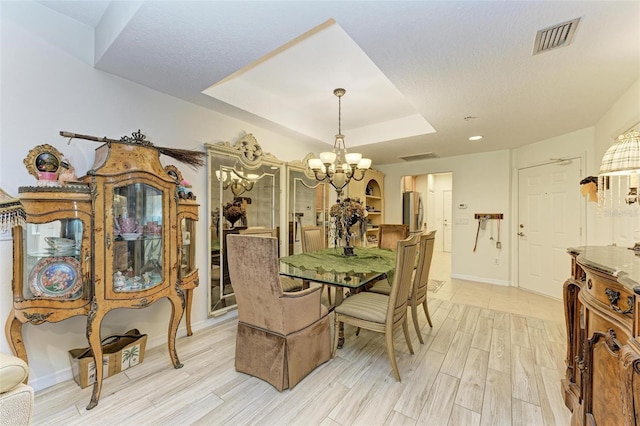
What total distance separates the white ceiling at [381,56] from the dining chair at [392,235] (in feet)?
4.84

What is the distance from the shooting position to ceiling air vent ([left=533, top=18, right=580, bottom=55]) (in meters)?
1.59

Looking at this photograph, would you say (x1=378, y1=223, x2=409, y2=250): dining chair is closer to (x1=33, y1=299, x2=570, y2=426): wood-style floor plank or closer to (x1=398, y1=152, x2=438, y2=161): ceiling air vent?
(x1=33, y1=299, x2=570, y2=426): wood-style floor plank

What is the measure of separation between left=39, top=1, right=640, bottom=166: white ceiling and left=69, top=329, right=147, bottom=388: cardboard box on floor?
7.46ft

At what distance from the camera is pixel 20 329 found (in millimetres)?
1742

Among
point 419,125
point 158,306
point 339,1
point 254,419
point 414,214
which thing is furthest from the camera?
point 414,214

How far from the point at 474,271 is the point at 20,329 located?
603 cm

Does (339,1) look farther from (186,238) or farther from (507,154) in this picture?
(507,154)

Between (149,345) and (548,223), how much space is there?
18.5ft

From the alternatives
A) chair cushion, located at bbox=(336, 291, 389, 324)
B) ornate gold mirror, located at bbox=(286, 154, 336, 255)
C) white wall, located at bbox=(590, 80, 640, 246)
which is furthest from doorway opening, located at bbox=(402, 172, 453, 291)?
chair cushion, located at bbox=(336, 291, 389, 324)

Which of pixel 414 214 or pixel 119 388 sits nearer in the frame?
pixel 119 388

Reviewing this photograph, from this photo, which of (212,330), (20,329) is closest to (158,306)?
(212,330)

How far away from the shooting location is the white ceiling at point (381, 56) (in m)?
1.51

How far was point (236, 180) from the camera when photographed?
3.22 meters

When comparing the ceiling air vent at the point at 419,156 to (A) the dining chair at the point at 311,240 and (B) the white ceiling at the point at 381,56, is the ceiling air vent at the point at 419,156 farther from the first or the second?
(A) the dining chair at the point at 311,240
